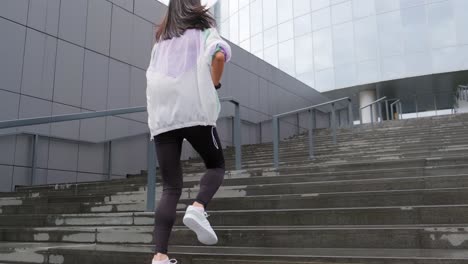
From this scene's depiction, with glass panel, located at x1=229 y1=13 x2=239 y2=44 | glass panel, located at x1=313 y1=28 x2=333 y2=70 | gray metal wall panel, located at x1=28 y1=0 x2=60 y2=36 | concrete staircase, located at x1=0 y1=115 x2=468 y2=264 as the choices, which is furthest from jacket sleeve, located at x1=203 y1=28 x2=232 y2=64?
glass panel, located at x1=229 y1=13 x2=239 y2=44

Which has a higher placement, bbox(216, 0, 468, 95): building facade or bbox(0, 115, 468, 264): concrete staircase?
bbox(216, 0, 468, 95): building facade

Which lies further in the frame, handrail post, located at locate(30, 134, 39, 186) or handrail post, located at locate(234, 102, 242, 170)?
handrail post, located at locate(30, 134, 39, 186)

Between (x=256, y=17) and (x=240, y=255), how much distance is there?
1002 inches

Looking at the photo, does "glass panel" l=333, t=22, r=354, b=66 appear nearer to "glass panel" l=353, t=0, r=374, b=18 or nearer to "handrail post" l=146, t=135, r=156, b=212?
"glass panel" l=353, t=0, r=374, b=18

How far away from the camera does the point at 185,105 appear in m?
2.40

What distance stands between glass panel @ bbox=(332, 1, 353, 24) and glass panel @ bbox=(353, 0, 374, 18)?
262mm

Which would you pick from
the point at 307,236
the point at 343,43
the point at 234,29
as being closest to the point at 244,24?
the point at 234,29

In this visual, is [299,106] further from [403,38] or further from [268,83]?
[403,38]

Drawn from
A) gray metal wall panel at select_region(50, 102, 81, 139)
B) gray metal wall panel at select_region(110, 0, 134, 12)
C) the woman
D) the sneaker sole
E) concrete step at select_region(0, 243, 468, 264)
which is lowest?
concrete step at select_region(0, 243, 468, 264)

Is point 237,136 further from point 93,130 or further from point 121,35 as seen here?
point 121,35

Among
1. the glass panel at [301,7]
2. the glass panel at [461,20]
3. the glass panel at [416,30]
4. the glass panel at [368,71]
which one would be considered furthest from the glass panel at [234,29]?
the glass panel at [461,20]

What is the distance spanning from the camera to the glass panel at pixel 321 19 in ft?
79.8

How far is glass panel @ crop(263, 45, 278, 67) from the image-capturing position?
1013 inches

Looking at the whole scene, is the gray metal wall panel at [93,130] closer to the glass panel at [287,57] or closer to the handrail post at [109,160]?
the handrail post at [109,160]
